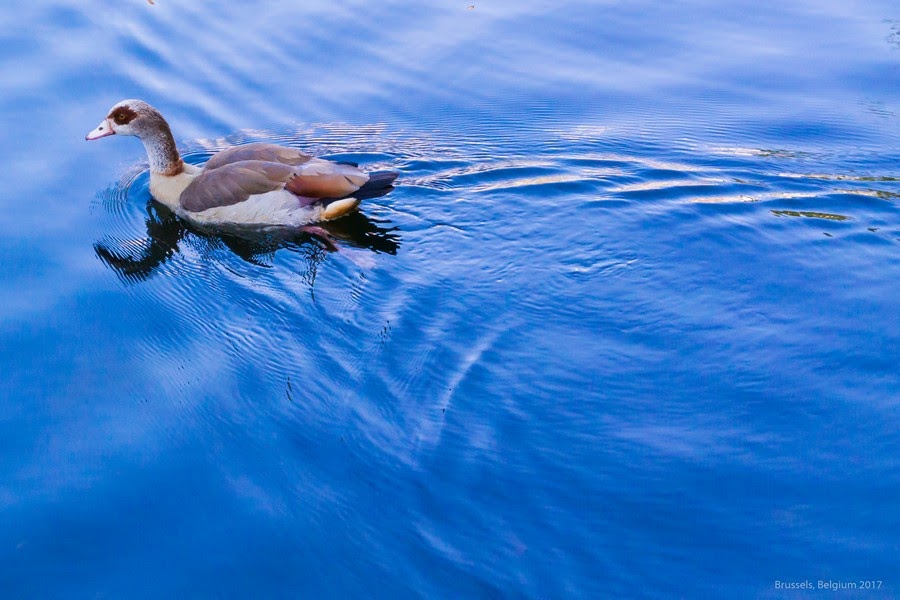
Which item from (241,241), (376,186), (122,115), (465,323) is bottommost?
(465,323)

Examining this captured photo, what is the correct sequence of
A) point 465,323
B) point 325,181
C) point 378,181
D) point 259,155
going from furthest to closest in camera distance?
point 259,155
point 325,181
point 378,181
point 465,323

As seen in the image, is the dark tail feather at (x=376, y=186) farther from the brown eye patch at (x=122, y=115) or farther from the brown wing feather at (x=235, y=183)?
the brown eye patch at (x=122, y=115)

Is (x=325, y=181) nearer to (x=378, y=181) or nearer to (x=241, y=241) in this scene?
(x=378, y=181)

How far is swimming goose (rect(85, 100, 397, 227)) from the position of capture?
24.2 ft

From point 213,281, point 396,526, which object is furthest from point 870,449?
point 213,281

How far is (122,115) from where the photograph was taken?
7.62 m

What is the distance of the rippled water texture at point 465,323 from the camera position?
436 centimetres

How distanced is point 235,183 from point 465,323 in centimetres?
267

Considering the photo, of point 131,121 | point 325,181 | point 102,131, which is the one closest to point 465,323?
point 325,181

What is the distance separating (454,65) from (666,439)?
225 inches

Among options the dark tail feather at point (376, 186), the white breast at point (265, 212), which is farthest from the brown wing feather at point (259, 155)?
the dark tail feather at point (376, 186)

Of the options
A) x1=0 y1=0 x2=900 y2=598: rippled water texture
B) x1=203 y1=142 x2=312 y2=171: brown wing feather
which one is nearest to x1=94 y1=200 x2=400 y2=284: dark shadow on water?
x1=0 y1=0 x2=900 y2=598: rippled water texture

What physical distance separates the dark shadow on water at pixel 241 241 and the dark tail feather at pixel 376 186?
0.70ft

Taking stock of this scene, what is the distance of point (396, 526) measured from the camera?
4383 mm
